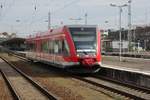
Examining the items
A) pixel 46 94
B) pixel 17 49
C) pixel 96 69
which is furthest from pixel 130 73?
pixel 17 49

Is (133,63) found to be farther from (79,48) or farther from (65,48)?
(79,48)

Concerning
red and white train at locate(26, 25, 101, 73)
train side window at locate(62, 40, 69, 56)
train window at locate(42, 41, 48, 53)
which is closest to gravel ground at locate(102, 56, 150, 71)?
red and white train at locate(26, 25, 101, 73)

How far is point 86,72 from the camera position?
27.2 metres

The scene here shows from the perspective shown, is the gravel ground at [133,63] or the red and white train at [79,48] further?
the gravel ground at [133,63]

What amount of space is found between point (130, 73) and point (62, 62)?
5.38 m

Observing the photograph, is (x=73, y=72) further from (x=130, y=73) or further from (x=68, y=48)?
(x=130, y=73)

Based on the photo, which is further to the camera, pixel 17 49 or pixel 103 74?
pixel 17 49

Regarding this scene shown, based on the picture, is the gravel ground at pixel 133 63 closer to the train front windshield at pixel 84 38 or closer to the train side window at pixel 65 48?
the train front windshield at pixel 84 38

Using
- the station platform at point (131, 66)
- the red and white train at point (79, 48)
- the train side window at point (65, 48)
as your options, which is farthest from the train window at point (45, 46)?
the train side window at point (65, 48)

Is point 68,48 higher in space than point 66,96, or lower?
higher

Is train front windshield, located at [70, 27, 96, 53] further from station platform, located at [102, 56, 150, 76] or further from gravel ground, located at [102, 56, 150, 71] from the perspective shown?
gravel ground, located at [102, 56, 150, 71]

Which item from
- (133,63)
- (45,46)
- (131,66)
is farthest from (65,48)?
(133,63)

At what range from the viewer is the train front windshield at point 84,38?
2617 cm

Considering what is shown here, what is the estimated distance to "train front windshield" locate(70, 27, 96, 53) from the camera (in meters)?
26.2
